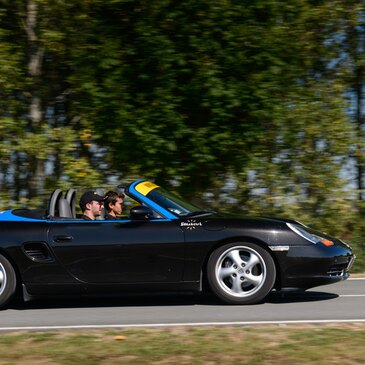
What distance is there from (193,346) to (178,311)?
83.1 inches

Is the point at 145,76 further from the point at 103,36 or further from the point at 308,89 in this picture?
the point at 308,89

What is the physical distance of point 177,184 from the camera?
14805 millimetres

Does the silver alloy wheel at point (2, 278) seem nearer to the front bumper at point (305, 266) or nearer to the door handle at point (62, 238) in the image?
the door handle at point (62, 238)

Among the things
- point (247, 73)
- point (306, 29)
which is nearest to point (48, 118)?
point (247, 73)

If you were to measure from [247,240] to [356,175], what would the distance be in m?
7.03

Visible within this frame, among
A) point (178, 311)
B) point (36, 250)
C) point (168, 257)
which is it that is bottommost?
point (178, 311)

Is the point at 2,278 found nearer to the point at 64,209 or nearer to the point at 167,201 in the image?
the point at 64,209

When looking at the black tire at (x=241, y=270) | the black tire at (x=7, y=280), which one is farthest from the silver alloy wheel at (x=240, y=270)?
the black tire at (x=7, y=280)

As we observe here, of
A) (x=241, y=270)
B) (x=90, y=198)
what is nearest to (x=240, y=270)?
(x=241, y=270)

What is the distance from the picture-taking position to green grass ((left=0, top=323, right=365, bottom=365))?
20.4 feet

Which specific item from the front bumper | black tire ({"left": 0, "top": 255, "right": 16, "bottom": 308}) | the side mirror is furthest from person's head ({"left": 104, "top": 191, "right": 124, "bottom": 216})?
the front bumper

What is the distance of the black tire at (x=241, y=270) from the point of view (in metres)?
8.88

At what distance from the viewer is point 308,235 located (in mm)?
9047

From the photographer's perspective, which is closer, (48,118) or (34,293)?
(34,293)
